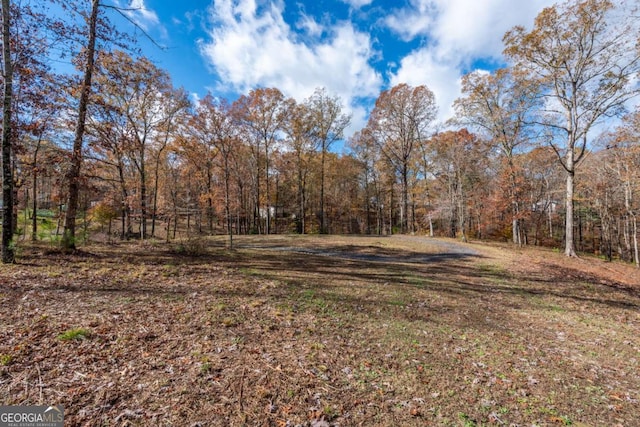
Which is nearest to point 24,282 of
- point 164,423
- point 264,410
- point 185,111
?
point 164,423

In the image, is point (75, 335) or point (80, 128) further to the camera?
point (80, 128)

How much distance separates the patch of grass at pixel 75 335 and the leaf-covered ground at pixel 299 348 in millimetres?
28

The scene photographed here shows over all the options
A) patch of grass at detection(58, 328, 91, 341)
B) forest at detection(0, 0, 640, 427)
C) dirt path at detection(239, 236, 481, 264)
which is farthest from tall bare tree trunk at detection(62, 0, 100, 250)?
dirt path at detection(239, 236, 481, 264)

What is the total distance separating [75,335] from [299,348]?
9.83ft

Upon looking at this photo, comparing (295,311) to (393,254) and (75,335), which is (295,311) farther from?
(393,254)

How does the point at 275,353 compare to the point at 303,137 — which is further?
the point at 303,137

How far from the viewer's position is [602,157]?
1708 cm

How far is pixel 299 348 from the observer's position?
369 cm

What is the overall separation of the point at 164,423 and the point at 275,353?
148cm

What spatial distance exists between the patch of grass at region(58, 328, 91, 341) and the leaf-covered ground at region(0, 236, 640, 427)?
3 cm

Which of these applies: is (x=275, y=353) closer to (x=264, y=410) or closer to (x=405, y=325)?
(x=264, y=410)

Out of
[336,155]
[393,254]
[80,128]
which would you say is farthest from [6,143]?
[336,155]

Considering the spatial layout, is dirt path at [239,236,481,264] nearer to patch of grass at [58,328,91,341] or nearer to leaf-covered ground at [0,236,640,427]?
leaf-covered ground at [0,236,640,427]

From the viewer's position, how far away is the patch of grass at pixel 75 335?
129 inches
